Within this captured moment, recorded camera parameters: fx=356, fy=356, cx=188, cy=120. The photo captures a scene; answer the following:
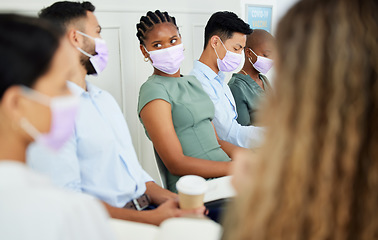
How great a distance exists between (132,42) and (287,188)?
1983mm

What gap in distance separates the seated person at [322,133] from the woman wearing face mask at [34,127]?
34cm

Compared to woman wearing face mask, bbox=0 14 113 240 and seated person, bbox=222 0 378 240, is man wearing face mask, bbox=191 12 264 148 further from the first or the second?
seated person, bbox=222 0 378 240

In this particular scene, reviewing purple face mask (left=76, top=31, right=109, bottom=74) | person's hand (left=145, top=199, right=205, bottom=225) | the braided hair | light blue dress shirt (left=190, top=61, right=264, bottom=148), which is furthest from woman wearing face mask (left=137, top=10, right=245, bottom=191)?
person's hand (left=145, top=199, right=205, bottom=225)

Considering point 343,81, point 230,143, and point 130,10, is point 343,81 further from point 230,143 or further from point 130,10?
point 130,10

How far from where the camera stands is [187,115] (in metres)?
1.81

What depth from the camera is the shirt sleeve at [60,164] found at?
1180 millimetres

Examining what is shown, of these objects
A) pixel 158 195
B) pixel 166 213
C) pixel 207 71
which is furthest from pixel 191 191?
pixel 207 71

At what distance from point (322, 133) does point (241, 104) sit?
6.12ft

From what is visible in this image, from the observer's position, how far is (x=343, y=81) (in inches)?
A: 22.8

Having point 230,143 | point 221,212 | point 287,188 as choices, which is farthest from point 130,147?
point 287,188

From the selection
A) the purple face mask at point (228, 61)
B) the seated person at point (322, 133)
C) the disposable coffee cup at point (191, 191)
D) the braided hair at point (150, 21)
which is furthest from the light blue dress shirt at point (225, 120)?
the seated person at point (322, 133)

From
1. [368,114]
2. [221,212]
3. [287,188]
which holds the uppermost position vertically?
[368,114]

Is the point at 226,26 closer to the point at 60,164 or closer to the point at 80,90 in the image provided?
the point at 80,90

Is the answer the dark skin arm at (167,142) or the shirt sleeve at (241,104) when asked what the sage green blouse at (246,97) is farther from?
the dark skin arm at (167,142)
